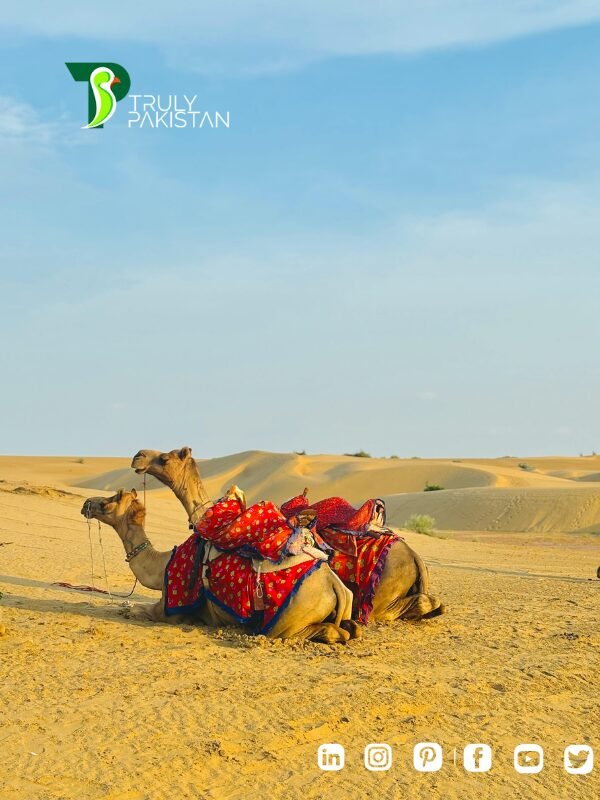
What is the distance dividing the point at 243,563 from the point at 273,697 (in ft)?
6.56

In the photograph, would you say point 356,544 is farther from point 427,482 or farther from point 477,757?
point 427,482

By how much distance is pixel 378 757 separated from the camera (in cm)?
557

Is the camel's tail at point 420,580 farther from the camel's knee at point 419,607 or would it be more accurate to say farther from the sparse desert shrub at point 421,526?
the sparse desert shrub at point 421,526

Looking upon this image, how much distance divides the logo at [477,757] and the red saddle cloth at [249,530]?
289 cm

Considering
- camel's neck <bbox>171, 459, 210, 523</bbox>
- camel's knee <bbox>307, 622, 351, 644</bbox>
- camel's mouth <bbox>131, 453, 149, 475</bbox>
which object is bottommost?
camel's knee <bbox>307, 622, 351, 644</bbox>

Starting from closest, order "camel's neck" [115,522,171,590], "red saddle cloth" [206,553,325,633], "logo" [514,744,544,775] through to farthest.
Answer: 1. "logo" [514,744,544,775]
2. "red saddle cloth" [206,553,325,633]
3. "camel's neck" [115,522,171,590]

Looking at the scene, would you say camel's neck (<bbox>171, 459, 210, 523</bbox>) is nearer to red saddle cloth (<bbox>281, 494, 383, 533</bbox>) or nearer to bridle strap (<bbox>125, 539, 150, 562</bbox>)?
bridle strap (<bbox>125, 539, 150, 562</bbox>)

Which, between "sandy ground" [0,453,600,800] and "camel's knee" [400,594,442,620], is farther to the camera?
"camel's knee" [400,594,442,620]

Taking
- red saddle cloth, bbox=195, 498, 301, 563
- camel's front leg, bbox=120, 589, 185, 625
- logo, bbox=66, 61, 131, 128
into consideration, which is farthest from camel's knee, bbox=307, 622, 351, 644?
logo, bbox=66, 61, 131, 128

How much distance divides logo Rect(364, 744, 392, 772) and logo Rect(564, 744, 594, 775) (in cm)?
98

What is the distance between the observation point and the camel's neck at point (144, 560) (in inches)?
355

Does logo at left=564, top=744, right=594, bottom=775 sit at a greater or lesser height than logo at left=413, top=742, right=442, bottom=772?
lesser

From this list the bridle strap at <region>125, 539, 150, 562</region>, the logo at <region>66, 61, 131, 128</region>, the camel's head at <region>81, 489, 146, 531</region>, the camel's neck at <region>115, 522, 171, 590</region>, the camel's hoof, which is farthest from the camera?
the logo at <region>66, 61, 131, 128</region>

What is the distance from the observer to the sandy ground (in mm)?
5215
